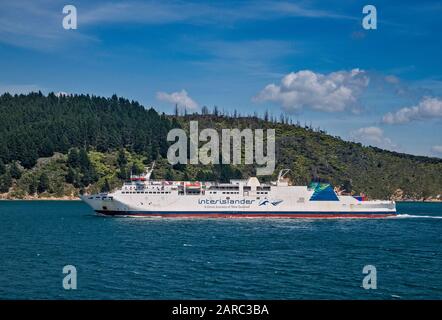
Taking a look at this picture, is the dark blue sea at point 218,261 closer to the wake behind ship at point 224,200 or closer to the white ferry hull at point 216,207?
the white ferry hull at point 216,207

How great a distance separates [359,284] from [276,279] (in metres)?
6.17

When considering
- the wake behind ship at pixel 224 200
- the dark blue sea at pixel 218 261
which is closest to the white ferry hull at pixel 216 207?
the wake behind ship at pixel 224 200

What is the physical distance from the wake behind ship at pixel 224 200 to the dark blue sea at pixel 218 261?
13812 mm

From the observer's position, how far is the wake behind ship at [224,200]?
98.4 metres

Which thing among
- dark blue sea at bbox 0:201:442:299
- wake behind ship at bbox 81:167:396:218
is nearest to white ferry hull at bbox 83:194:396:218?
wake behind ship at bbox 81:167:396:218

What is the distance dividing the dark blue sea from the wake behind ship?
13.8 metres

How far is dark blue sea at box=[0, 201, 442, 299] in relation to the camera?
38500 mm

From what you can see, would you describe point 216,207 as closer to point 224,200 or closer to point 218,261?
point 224,200

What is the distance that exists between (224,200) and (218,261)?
50.7m

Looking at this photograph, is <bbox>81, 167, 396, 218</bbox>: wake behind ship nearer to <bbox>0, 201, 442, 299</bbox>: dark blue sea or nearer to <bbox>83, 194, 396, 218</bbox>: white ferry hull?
<bbox>83, 194, 396, 218</bbox>: white ferry hull

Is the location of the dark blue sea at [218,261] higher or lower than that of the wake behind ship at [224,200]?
lower

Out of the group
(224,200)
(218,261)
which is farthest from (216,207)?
(218,261)
